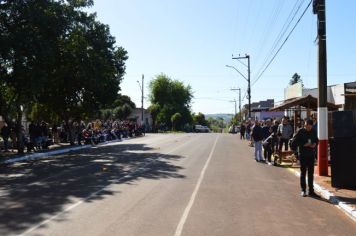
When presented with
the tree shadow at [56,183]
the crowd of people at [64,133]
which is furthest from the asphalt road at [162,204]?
the crowd of people at [64,133]

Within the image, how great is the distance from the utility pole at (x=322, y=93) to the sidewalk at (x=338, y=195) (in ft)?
2.57

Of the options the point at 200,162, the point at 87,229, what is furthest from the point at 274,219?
the point at 200,162

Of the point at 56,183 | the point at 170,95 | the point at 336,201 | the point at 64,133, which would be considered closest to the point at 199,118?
the point at 170,95

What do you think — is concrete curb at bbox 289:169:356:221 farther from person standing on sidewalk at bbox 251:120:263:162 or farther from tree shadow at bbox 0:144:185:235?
person standing on sidewalk at bbox 251:120:263:162

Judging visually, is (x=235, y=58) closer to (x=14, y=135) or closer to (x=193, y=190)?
(x=14, y=135)

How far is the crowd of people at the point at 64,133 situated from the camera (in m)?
30.7

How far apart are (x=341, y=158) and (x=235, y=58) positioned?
50476mm

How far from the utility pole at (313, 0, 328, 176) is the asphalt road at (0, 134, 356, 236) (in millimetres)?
1056

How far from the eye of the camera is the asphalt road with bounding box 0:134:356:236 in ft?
29.4

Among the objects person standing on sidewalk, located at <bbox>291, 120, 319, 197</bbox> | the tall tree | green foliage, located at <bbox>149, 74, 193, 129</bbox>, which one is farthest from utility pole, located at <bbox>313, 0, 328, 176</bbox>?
the tall tree

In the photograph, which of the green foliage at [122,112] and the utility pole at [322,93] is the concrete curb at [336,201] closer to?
the utility pole at [322,93]

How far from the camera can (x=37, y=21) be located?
25.9m

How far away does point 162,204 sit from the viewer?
11195 mm

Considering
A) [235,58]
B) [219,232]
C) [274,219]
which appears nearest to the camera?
[219,232]
